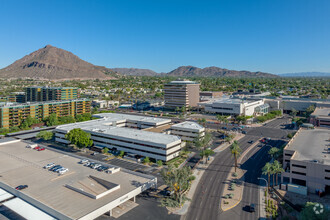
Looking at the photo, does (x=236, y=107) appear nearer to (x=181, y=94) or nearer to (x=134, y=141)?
(x=181, y=94)

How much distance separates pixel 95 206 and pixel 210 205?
925 inches

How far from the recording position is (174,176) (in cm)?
5009

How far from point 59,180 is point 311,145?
70.4m

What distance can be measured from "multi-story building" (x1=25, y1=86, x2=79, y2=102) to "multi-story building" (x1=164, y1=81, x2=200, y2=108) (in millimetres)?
68777

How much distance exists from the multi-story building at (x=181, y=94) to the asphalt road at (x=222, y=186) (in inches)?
2978

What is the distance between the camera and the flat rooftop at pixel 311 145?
60.7 m

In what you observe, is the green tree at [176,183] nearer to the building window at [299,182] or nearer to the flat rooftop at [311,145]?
the building window at [299,182]

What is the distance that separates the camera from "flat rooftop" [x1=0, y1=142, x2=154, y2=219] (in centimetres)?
4356

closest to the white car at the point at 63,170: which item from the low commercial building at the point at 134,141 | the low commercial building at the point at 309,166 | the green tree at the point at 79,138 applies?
the green tree at the point at 79,138

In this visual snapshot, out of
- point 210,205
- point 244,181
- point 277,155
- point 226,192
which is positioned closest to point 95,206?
point 210,205

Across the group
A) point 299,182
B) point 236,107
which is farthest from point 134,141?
point 236,107

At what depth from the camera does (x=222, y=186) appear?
193 feet

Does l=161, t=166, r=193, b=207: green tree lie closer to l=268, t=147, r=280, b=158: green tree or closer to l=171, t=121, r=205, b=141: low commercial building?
l=268, t=147, r=280, b=158: green tree

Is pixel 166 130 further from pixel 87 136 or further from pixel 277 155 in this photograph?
pixel 277 155
